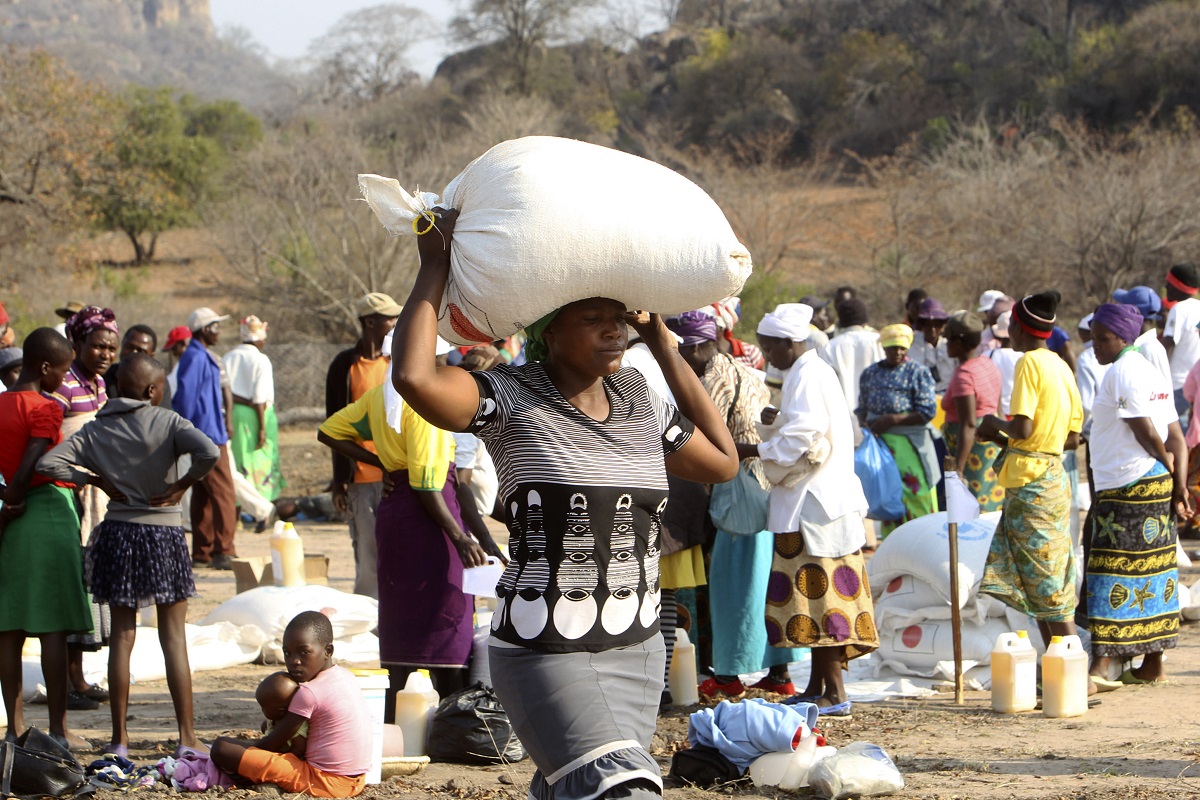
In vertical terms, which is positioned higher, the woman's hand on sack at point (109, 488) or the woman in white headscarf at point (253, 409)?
the woman in white headscarf at point (253, 409)

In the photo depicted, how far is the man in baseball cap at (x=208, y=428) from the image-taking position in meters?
10.3

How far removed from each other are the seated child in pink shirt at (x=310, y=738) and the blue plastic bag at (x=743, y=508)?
214 cm

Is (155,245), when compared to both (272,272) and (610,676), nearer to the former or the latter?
(272,272)

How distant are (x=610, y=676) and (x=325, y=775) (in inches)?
84.6

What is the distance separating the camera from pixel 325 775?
16.1ft

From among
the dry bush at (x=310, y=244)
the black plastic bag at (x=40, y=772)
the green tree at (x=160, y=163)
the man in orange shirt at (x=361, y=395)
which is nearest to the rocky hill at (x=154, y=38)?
the green tree at (x=160, y=163)

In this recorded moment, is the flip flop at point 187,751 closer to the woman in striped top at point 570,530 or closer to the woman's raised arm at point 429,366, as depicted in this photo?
the woman in striped top at point 570,530

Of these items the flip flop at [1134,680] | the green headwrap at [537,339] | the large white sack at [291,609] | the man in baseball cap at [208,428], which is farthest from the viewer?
the man in baseball cap at [208,428]

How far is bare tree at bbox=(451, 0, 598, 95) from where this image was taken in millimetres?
51062

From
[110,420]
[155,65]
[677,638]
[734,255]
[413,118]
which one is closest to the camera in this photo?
[734,255]

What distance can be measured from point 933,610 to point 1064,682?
43.1 inches

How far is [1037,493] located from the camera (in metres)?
6.40

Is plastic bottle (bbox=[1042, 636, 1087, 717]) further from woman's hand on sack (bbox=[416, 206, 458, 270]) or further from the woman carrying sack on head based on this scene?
woman's hand on sack (bbox=[416, 206, 458, 270])

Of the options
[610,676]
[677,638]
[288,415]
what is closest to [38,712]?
[677,638]
